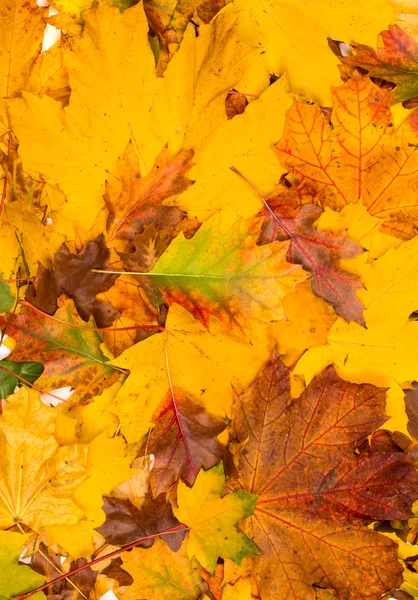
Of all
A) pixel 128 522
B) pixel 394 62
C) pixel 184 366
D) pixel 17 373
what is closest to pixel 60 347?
pixel 17 373

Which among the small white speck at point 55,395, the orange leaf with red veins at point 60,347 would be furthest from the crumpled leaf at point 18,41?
the small white speck at point 55,395

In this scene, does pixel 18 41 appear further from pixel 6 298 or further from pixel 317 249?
pixel 317 249

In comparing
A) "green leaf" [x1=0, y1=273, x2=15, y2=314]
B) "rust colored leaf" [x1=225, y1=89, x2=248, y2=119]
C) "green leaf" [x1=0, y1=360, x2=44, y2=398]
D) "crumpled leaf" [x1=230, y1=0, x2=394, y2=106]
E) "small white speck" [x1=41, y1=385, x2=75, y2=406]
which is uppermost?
"crumpled leaf" [x1=230, y1=0, x2=394, y2=106]

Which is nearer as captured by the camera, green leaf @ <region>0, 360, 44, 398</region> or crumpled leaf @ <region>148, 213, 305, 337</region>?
crumpled leaf @ <region>148, 213, 305, 337</region>

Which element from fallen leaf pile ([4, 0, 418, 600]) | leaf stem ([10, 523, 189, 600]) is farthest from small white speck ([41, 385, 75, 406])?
leaf stem ([10, 523, 189, 600])

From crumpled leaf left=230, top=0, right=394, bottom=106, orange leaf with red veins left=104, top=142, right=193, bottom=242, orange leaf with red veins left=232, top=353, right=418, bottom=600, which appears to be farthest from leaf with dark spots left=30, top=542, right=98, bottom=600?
crumpled leaf left=230, top=0, right=394, bottom=106

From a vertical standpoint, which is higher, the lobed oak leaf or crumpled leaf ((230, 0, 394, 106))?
crumpled leaf ((230, 0, 394, 106))

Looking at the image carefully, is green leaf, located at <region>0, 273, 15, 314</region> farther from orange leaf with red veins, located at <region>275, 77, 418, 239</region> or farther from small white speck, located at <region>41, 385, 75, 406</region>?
orange leaf with red veins, located at <region>275, 77, 418, 239</region>
